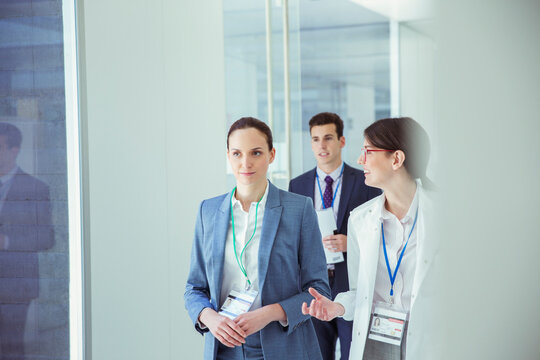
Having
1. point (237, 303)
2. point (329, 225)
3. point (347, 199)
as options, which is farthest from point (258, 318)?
point (347, 199)

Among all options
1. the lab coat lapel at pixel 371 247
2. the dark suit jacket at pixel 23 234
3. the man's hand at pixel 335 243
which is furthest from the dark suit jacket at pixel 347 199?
the dark suit jacket at pixel 23 234

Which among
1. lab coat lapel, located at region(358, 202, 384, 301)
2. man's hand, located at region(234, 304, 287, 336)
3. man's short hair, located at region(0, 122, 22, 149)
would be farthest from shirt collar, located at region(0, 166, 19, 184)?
lab coat lapel, located at region(358, 202, 384, 301)

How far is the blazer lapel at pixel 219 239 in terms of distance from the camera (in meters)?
2.19

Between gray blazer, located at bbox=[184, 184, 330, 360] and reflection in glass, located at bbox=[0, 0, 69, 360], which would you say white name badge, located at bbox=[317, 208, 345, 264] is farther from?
reflection in glass, located at bbox=[0, 0, 69, 360]

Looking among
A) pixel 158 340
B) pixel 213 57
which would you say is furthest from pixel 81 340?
pixel 213 57

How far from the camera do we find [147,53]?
3709 mm

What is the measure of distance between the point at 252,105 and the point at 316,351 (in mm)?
3758

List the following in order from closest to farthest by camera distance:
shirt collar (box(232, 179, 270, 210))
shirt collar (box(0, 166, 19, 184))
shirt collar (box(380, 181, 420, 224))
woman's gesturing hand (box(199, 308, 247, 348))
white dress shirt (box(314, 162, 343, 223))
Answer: woman's gesturing hand (box(199, 308, 247, 348)) → shirt collar (box(380, 181, 420, 224)) → shirt collar (box(232, 179, 270, 210)) → shirt collar (box(0, 166, 19, 184)) → white dress shirt (box(314, 162, 343, 223))

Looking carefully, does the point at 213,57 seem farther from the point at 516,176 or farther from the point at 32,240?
the point at 516,176

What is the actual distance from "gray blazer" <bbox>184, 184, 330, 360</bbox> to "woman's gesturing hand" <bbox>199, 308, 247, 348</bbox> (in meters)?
0.11

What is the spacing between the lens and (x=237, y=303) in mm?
2152

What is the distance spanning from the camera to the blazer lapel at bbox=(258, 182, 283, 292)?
2166mm

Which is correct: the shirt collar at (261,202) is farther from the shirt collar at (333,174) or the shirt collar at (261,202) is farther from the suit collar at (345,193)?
the shirt collar at (333,174)

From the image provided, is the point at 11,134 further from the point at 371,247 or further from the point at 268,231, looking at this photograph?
the point at 371,247
